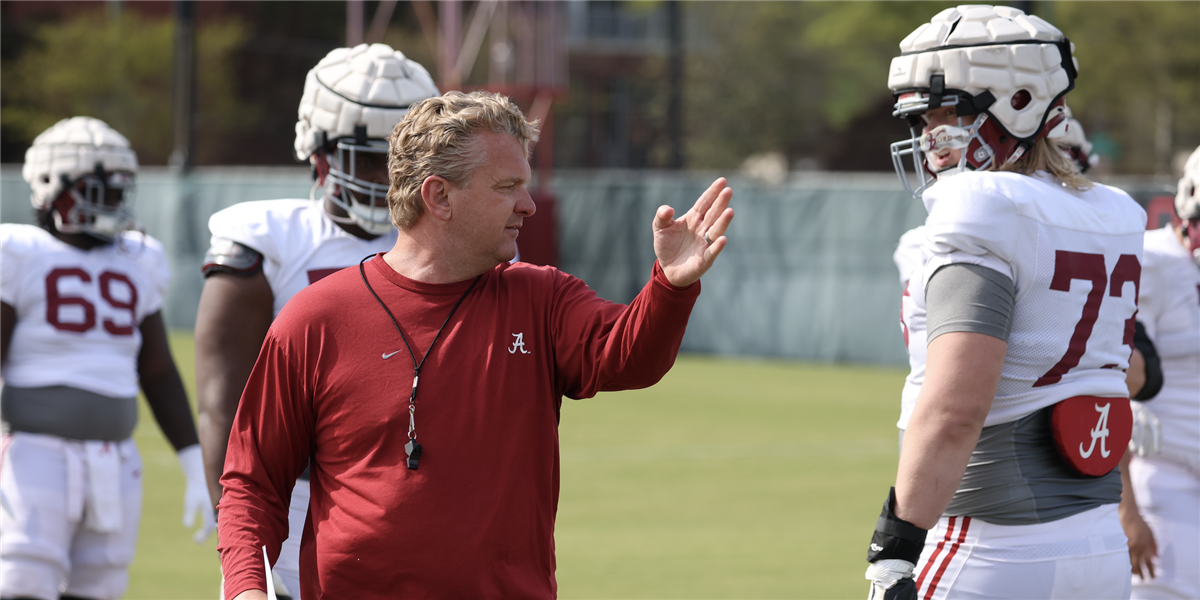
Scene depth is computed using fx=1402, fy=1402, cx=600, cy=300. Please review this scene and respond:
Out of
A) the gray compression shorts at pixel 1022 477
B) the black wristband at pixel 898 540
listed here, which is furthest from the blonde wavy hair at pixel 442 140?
the gray compression shorts at pixel 1022 477

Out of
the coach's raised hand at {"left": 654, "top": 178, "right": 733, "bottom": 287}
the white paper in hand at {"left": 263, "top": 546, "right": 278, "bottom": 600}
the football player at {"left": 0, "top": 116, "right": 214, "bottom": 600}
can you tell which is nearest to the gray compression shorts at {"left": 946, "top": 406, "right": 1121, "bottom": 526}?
the coach's raised hand at {"left": 654, "top": 178, "right": 733, "bottom": 287}

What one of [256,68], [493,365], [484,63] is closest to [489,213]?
[493,365]

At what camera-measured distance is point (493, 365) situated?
297cm

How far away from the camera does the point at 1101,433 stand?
3.14 meters

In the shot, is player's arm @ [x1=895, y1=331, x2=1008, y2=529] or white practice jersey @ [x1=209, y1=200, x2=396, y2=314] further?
white practice jersey @ [x1=209, y1=200, x2=396, y2=314]

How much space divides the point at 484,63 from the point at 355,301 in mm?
41169

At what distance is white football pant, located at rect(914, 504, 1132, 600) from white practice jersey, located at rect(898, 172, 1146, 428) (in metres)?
0.27

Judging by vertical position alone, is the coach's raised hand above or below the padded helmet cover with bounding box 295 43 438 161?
below

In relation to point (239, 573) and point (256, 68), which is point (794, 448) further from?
point (256, 68)

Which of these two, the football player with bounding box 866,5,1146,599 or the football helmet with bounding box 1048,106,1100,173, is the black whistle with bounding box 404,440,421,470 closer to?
the football player with bounding box 866,5,1146,599

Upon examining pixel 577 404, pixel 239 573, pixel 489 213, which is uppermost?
pixel 489 213

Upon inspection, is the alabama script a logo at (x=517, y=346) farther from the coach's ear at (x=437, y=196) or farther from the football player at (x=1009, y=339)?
the football player at (x=1009, y=339)

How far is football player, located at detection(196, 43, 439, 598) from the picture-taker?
12.5 feet

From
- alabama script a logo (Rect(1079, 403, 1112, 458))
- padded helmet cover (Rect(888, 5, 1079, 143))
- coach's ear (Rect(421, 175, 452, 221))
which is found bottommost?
alabama script a logo (Rect(1079, 403, 1112, 458))
